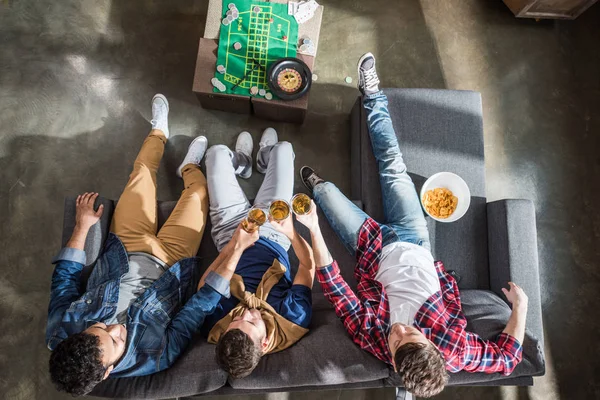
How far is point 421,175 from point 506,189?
3.38 feet

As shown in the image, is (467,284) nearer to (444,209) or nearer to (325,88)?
(444,209)

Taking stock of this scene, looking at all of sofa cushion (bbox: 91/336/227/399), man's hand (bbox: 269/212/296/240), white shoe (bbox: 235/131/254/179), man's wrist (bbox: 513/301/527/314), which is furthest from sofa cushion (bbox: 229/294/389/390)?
white shoe (bbox: 235/131/254/179)

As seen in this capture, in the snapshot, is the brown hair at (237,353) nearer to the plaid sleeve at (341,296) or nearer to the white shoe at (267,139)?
the plaid sleeve at (341,296)

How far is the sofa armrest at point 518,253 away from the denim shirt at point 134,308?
5.12 feet

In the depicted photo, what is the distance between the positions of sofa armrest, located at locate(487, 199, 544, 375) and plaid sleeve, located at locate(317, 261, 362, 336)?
37.1 inches

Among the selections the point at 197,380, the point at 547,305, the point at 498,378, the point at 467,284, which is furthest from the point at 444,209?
the point at 197,380

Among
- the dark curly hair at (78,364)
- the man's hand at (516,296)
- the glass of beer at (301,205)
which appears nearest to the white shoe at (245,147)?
the glass of beer at (301,205)

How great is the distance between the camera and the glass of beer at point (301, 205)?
6.59 ft

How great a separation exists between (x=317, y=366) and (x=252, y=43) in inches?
77.6

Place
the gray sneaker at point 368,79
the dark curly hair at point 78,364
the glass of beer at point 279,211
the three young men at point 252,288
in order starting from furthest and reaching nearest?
the gray sneaker at point 368,79, the glass of beer at point 279,211, the three young men at point 252,288, the dark curly hair at point 78,364

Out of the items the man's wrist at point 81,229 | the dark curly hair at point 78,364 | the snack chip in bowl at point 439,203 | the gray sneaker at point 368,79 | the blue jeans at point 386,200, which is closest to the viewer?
the dark curly hair at point 78,364

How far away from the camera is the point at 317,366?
1928 mm

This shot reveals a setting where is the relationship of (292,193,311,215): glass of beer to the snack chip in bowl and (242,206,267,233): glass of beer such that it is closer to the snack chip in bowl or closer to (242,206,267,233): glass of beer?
(242,206,267,233): glass of beer

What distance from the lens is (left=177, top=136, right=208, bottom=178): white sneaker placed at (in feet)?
8.99
